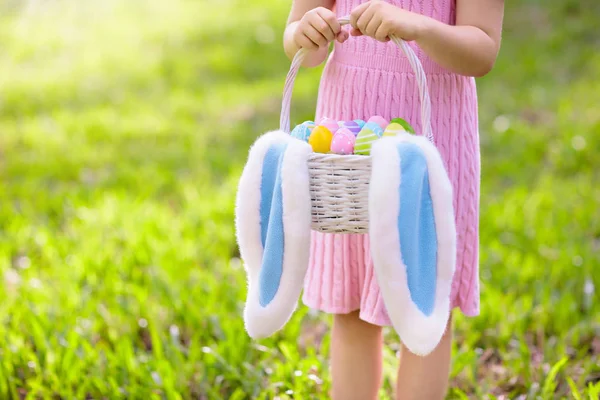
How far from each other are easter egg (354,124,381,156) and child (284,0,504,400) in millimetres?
203

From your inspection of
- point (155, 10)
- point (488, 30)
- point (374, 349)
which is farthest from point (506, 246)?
point (155, 10)

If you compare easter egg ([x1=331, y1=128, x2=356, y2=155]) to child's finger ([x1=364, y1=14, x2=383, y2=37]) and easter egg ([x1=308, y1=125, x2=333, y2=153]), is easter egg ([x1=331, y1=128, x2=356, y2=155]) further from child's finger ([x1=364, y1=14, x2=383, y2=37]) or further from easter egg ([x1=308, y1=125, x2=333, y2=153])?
child's finger ([x1=364, y1=14, x2=383, y2=37])

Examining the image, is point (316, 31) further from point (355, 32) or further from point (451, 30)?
point (451, 30)

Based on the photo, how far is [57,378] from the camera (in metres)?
2.06

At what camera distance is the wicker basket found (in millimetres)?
1278

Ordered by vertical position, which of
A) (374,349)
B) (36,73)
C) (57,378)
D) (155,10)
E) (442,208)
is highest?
(155,10)

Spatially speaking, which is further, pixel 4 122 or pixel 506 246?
pixel 4 122

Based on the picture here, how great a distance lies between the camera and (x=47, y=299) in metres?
2.50

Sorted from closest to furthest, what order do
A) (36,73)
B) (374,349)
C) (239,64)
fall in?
(374,349) < (36,73) < (239,64)

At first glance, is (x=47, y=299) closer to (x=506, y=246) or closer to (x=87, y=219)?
(x=87, y=219)

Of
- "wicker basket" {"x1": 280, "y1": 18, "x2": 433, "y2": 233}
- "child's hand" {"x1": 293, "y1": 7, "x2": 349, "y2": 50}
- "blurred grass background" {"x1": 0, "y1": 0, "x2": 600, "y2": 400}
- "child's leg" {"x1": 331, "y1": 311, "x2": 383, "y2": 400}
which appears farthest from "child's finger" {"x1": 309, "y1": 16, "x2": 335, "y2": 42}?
"blurred grass background" {"x1": 0, "y1": 0, "x2": 600, "y2": 400}

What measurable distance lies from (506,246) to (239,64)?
10.8 ft

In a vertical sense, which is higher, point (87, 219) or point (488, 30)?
point (488, 30)

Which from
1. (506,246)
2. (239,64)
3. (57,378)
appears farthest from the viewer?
(239,64)
